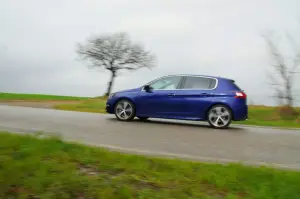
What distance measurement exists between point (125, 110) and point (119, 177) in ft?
28.0

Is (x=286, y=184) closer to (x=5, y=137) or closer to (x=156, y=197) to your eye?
(x=156, y=197)

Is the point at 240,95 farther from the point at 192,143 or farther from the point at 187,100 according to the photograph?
the point at 192,143

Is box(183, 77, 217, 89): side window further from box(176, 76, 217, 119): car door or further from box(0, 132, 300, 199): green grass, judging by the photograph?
box(0, 132, 300, 199): green grass

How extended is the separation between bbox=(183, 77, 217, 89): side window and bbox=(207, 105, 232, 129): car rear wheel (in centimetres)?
78

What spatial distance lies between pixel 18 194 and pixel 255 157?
441 centimetres

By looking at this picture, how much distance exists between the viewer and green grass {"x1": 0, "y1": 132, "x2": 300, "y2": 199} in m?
4.25

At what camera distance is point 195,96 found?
12531mm

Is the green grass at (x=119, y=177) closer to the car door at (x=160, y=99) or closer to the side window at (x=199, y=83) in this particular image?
the car door at (x=160, y=99)

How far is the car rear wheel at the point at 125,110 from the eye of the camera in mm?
13107

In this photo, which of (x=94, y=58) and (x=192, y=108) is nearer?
(x=192, y=108)

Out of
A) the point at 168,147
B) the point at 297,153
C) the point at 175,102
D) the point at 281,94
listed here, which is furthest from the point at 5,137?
the point at 281,94

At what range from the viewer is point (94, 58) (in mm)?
47469

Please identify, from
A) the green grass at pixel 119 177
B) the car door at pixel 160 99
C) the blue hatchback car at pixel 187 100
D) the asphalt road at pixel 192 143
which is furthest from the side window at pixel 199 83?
the green grass at pixel 119 177

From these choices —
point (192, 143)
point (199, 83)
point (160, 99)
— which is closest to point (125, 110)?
A: point (160, 99)
